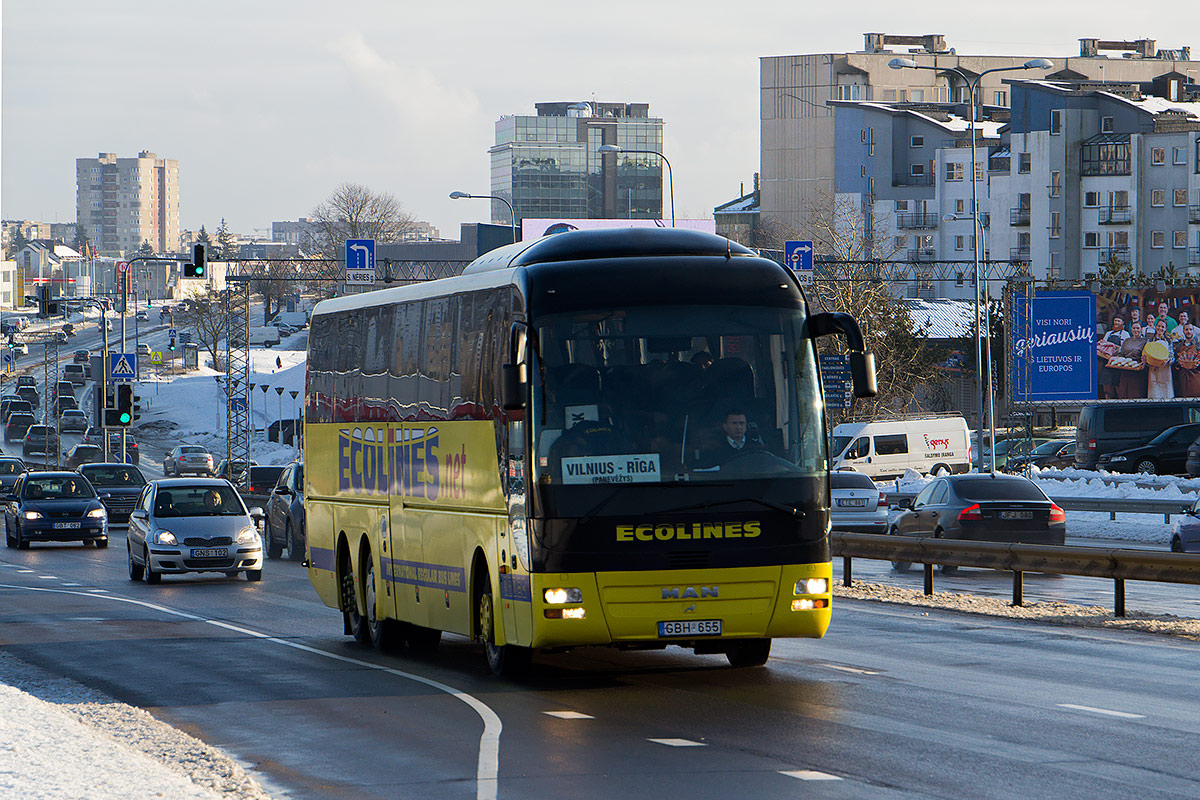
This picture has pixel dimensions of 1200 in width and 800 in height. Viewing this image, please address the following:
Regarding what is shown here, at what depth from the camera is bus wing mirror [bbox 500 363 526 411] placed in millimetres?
12812

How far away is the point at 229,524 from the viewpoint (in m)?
28.8

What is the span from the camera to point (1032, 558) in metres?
20.7

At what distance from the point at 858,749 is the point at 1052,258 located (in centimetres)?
10165

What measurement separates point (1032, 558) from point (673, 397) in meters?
8.81

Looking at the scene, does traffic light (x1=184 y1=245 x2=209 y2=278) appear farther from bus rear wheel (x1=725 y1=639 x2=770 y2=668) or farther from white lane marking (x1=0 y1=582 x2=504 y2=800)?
bus rear wheel (x1=725 y1=639 x2=770 y2=668)

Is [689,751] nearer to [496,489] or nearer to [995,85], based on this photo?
[496,489]

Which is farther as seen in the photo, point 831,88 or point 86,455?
point 831,88

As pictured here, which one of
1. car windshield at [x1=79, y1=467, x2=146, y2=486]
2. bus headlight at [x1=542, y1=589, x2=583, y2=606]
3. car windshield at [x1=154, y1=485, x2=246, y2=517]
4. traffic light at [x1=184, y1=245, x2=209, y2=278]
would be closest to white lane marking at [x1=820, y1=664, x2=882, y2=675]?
bus headlight at [x1=542, y1=589, x2=583, y2=606]

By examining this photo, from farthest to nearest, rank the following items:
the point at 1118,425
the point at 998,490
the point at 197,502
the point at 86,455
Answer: the point at 86,455
the point at 1118,425
the point at 197,502
the point at 998,490

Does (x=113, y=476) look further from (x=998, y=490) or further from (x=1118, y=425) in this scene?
(x=998, y=490)

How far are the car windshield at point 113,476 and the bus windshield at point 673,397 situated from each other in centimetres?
3990

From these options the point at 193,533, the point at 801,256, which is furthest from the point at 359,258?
the point at 193,533

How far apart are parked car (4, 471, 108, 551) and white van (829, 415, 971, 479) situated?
25767mm

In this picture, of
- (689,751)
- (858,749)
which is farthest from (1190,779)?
(689,751)
